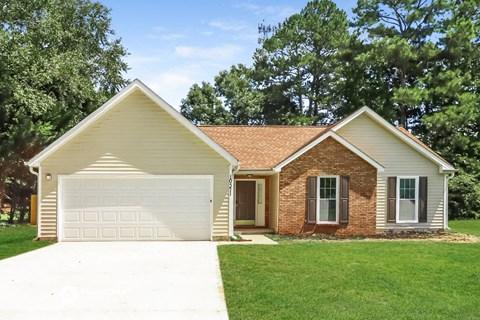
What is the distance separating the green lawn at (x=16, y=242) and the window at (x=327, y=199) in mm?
9890

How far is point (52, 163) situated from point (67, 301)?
25.7 ft

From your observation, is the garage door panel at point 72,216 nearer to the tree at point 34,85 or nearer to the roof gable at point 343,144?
the roof gable at point 343,144

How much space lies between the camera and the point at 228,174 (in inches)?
560

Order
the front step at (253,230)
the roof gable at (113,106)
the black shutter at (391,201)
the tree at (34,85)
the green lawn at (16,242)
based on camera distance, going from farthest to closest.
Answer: the tree at (34,85) < the black shutter at (391,201) < the front step at (253,230) < the roof gable at (113,106) < the green lawn at (16,242)

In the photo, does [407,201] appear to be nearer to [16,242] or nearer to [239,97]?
[16,242]

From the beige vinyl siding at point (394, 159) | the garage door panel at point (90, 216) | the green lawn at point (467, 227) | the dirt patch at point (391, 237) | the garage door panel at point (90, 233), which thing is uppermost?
the beige vinyl siding at point (394, 159)

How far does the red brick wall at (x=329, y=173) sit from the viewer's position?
15711 mm

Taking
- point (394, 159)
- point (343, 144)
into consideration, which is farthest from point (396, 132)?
point (343, 144)

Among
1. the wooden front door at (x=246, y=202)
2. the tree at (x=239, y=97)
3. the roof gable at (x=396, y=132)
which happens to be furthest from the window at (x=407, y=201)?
the tree at (x=239, y=97)

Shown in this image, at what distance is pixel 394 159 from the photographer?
17.3 metres

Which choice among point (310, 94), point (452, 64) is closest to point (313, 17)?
point (310, 94)

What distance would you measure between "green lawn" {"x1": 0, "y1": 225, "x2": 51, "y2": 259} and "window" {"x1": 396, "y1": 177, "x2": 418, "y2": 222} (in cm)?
1368

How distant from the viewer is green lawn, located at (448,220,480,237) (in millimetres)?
17703

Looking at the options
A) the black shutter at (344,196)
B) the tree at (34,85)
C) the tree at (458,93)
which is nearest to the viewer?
the black shutter at (344,196)
